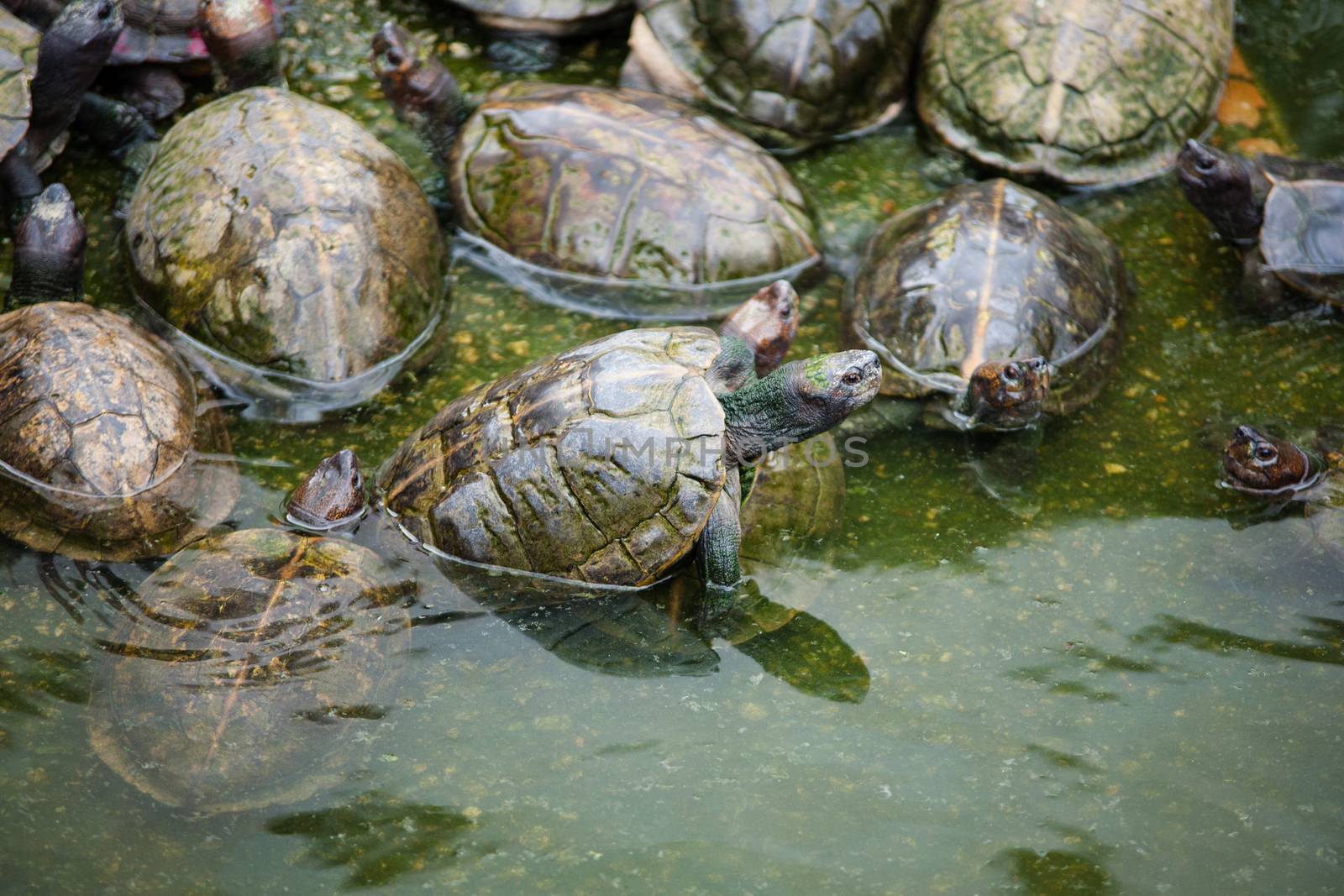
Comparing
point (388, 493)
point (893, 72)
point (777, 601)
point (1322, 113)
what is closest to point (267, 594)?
point (388, 493)

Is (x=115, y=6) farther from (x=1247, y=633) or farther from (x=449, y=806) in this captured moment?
(x=1247, y=633)

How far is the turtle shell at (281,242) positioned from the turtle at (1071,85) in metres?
2.84

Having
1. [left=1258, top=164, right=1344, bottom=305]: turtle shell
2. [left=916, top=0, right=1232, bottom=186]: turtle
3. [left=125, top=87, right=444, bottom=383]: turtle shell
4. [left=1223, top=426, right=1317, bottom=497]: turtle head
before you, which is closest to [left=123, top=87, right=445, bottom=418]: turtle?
[left=125, top=87, right=444, bottom=383]: turtle shell

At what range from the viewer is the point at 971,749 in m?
3.24

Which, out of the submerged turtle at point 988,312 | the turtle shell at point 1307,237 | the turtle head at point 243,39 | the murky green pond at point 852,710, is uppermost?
the turtle head at point 243,39

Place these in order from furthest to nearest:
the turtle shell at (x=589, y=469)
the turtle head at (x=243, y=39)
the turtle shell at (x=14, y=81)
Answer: the turtle head at (x=243, y=39) → the turtle shell at (x=14, y=81) → the turtle shell at (x=589, y=469)

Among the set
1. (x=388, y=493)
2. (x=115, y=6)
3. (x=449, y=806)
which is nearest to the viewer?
(x=449, y=806)

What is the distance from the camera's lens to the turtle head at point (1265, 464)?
398 centimetres

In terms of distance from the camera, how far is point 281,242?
13.1 feet

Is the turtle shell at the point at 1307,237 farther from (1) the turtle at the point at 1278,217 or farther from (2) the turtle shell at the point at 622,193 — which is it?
(2) the turtle shell at the point at 622,193

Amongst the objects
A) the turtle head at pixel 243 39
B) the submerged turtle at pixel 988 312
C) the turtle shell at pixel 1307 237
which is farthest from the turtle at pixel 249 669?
the turtle shell at pixel 1307 237

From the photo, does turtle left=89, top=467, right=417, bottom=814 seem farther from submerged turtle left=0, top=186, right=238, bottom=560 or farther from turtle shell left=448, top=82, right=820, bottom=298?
turtle shell left=448, top=82, right=820, bottom=298

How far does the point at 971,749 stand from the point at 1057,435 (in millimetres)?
1652

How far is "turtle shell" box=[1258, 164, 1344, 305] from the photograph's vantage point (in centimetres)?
471
